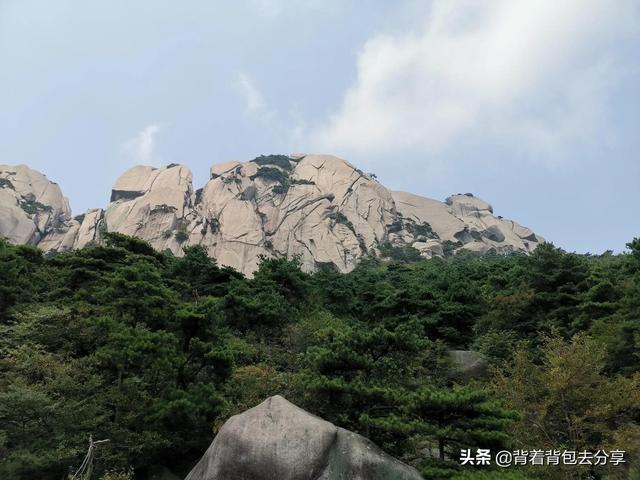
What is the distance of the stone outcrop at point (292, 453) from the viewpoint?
8.55m

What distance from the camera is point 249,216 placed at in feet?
196

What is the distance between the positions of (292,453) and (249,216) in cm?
5228

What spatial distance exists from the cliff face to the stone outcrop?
142 ft

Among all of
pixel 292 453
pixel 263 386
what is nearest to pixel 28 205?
pixel 263 386

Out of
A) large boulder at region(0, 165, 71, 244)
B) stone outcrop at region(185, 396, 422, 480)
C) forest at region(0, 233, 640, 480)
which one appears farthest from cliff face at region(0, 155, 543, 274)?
stone outcrop at region(185, 396, 422, 480)

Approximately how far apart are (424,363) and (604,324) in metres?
6.09

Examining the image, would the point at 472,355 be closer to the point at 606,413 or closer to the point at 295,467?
the point at 606,413

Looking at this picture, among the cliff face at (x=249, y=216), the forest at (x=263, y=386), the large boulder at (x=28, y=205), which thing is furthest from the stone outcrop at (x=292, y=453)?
the large boulder at (x=28, y=205)

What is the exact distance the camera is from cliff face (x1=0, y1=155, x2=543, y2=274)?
57.0 m

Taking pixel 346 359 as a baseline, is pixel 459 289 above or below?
above

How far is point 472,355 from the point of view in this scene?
731 inches

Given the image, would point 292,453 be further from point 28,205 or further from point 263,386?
point 28,205

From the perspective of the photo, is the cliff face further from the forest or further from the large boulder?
the forest

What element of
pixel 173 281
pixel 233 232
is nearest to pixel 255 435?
pixel 173 281
